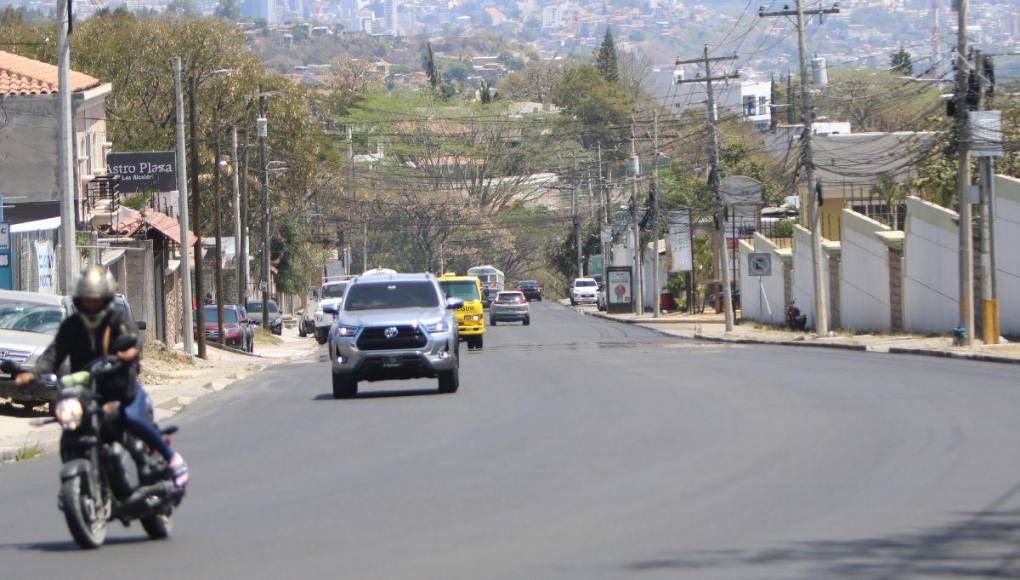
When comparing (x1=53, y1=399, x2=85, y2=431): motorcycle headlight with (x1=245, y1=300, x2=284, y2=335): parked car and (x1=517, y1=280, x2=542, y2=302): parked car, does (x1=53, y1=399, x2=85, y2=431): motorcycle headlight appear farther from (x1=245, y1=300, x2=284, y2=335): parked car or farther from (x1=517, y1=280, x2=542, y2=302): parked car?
(x1=517, y1=280, x2=542, y2=302): parked car

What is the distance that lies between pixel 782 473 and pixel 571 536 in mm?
3695

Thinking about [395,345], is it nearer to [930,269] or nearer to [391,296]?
[391,296]

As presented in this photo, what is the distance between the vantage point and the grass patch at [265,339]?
58000 millimetres

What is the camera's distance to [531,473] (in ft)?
46.9

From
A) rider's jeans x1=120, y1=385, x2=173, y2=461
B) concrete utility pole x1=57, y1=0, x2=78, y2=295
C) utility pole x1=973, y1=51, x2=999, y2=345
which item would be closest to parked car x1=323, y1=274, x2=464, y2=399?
concrete utility pole x1=57, y1=0, x2=78, y2=295

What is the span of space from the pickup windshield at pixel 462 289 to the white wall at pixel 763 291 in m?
20.6

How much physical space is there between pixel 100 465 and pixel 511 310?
6074 cm

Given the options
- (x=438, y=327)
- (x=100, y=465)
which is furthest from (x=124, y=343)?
(x=438, y=327)

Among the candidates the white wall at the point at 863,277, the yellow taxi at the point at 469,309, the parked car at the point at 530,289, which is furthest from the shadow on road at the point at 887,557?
the parked car at the point at 530,289

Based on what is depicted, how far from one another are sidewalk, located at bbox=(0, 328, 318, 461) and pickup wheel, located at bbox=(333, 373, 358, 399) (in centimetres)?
262

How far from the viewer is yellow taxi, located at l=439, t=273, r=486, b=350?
1829 inches

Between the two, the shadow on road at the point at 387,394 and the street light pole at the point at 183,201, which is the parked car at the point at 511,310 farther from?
the shadow on road at the point at 387,394

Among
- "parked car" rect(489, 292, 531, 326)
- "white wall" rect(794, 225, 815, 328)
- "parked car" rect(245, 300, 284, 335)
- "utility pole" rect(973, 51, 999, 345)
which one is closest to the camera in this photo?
"utility pole" rect(973, 51, 999, 345)

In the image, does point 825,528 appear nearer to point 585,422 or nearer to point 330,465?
point 330,465
